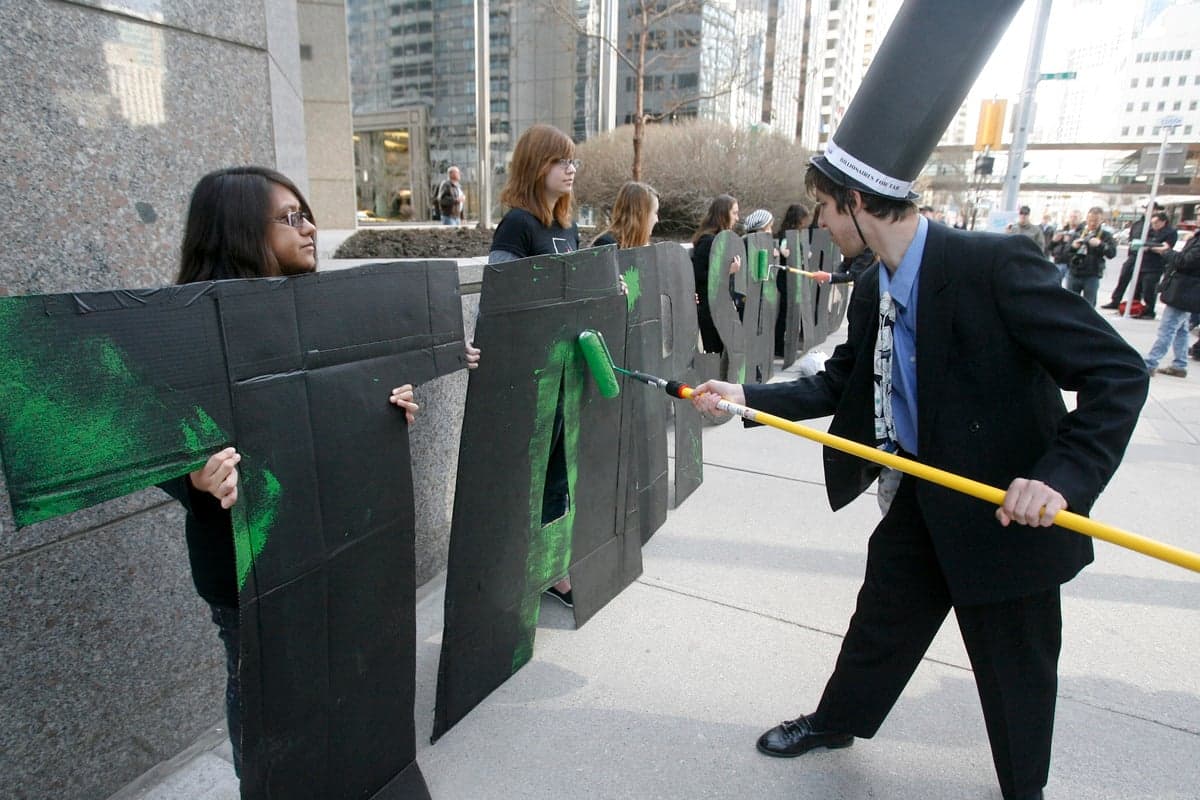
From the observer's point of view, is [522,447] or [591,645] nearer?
[522,447]

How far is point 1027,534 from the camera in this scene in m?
1.86

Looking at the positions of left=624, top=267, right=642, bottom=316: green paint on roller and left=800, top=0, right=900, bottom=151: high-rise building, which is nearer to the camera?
left=624, top=267, right=642, bottom=316: green paint on roller

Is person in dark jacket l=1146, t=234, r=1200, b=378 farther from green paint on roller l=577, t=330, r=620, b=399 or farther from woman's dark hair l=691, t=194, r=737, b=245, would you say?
green paint on roller l=577, t=330, r=620, b=399

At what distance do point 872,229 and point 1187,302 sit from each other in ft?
27.2

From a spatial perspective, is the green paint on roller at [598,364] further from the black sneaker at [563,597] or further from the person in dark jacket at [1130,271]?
the person in dark jacket at [1130,271]

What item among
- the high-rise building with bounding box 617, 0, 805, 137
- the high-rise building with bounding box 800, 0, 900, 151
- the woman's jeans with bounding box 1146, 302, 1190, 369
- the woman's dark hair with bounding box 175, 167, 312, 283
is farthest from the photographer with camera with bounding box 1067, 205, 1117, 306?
the high-rise building with bounding box 800, 0, 900, 151

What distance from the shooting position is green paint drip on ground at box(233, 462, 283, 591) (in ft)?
5.27

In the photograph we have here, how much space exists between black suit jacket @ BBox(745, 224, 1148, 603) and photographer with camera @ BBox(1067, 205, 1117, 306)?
11813mm

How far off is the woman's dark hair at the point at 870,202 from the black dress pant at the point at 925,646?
75 centimetres

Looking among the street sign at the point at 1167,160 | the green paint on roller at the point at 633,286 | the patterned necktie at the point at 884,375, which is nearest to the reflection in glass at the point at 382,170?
the street sign at the point at 1167,160

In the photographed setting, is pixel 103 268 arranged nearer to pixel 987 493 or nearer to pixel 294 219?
pixel 294 219

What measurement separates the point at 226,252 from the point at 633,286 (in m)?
1.93

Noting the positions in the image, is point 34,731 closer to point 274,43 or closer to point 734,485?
point 274,43

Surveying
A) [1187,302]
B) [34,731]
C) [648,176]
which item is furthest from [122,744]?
[648,176]
